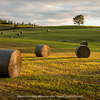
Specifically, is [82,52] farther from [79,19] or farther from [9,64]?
[79,19]

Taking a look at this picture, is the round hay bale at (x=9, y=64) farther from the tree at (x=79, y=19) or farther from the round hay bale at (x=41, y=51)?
the tree at (x=79, y=19)

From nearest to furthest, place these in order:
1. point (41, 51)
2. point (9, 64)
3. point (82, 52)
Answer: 1. point (9, 64)
2. point (41, 51)
3. point (82, 52)

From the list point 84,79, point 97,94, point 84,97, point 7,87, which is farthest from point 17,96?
→ point 84,79

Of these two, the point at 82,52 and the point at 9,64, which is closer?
the point at 9,64

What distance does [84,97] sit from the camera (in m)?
6.44

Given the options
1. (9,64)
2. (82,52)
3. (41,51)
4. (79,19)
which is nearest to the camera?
(9,64)

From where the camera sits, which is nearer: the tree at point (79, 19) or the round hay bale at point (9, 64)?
the round hay bale at point (9, 64)

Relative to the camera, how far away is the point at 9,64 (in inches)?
348

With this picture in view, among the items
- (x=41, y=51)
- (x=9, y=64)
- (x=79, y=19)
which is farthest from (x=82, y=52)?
(x=79, y=19)

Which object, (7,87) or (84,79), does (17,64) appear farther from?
(84,79)

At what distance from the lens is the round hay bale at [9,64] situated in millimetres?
8727

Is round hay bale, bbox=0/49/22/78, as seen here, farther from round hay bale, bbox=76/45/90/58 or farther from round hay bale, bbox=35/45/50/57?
round hay bale, bbox=76/45/90/58

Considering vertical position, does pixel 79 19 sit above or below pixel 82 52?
above

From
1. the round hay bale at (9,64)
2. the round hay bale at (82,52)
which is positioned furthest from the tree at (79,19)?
the round hay bale at (9,64)
